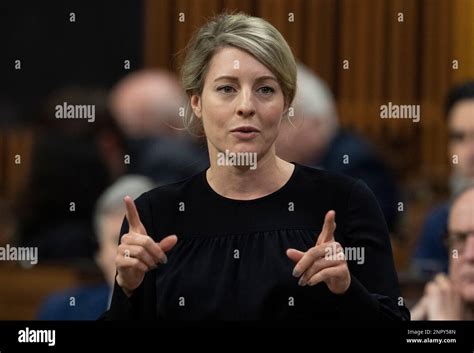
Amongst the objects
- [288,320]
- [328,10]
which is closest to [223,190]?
[288,320]

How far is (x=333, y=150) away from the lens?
266 centimetres

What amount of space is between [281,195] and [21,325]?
1.77ft

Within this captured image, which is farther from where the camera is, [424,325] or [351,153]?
[351,153]

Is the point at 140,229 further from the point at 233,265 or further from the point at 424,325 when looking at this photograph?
the point at 424,325

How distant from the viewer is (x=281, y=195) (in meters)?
1.80

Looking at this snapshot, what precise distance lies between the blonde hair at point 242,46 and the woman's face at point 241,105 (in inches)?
0.5

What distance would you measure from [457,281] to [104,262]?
2.32ft

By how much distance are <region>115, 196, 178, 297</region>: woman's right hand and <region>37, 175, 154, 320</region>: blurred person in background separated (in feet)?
1.73

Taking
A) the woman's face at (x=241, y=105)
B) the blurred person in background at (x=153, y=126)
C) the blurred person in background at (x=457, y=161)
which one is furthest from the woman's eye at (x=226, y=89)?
the blurred person in background at (x=153, y=126)

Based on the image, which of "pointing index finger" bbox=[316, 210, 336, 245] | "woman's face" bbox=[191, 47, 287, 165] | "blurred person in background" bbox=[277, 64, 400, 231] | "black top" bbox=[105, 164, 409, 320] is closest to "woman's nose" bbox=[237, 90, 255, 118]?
"woman's face" bbox=[191, 47, 287, 165]

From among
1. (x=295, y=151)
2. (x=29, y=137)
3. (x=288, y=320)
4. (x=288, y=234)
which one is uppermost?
(x=29, y=137)

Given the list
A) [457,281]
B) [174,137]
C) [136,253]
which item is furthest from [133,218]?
[174,137]

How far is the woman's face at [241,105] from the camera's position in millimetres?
1784

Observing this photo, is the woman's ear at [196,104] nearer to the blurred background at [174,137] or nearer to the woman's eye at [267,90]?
the woman's eye at [267,90]
